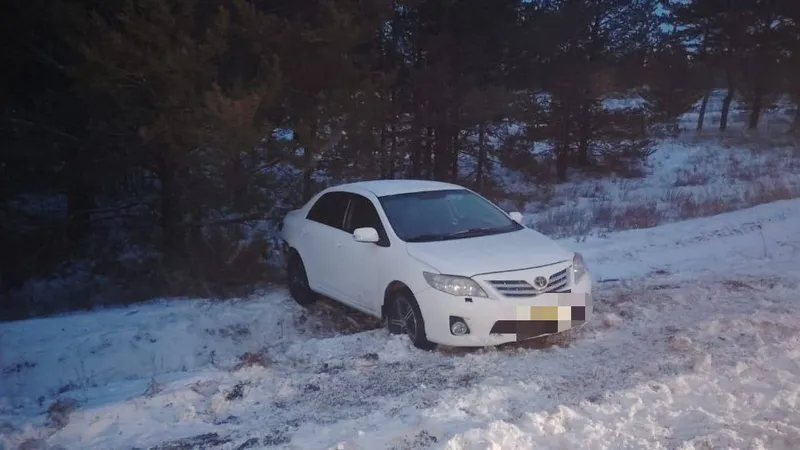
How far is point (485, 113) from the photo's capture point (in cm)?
1886

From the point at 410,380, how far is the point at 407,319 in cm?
106

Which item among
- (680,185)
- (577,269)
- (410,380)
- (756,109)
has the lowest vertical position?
(410,380)

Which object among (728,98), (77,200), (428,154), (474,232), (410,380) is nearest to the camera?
(410,380)

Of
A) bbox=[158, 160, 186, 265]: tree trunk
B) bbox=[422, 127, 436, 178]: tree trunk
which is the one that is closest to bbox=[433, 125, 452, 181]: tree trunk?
bbox=[422, 127, 436, 178]: tree trunk

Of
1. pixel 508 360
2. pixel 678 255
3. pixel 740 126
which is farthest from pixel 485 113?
pixel 740 126

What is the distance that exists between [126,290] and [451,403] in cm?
812

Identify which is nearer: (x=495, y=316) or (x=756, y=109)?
(x=495, y=316)

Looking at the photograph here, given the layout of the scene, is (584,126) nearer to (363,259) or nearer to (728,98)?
(728,98)

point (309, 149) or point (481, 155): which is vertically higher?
point (309, 149)

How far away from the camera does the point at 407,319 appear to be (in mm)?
6898

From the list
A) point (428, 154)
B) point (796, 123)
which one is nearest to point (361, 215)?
point (428, 154)

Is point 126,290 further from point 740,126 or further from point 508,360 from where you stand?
point 740,126

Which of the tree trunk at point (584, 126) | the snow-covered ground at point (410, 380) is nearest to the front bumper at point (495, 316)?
the snow-covered ground at point (410, 380)

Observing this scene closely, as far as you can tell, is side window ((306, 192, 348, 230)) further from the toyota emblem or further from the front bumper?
the toyota emblem
